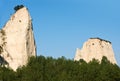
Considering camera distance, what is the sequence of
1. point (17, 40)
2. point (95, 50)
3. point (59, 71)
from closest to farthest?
point (59, 71) < point (17, 40) < point (95, 50)

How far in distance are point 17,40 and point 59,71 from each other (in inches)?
641

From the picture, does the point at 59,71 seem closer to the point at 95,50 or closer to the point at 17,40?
the point at 17,40

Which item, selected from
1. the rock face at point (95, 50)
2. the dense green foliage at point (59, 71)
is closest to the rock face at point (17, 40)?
the dense green foliage at point (59, 71)

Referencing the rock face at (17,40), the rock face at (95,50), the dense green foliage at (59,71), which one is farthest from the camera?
the rock face at (95,50)

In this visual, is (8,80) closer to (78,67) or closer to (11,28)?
(78,67)

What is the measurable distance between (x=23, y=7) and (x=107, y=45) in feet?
121

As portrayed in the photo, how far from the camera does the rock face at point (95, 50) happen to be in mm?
128750

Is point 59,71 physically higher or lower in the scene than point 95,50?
lower

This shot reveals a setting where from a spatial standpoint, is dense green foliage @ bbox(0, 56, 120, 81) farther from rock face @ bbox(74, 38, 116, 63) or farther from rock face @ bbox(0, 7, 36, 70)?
rock face @ bbox(74, 38, 116, 63)

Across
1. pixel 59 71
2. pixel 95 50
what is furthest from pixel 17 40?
pixel 95 50

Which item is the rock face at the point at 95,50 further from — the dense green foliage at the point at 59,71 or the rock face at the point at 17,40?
the dense green foliage at the point at 59,71

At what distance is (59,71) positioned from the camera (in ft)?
277

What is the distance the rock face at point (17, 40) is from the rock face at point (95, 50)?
31.6 meters

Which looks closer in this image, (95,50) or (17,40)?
(17,40)
